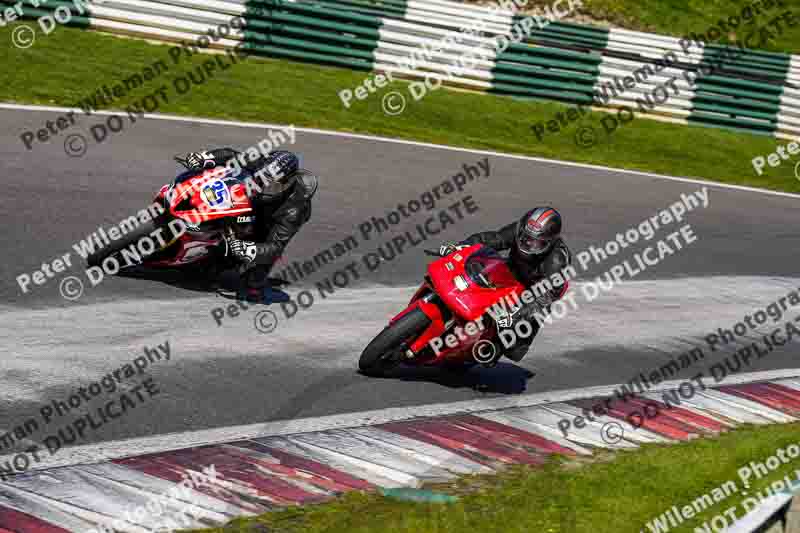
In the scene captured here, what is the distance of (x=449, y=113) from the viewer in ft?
67.3

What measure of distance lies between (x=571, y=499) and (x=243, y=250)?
165 inches

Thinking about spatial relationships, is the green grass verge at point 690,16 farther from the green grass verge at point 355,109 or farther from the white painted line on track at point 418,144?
the white painted line on track at point 418,144

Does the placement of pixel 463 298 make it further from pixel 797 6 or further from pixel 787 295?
pixel 797 6

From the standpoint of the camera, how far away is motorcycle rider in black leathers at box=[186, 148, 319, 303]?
33.0 ft

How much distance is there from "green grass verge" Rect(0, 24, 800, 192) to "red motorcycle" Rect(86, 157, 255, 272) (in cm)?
638

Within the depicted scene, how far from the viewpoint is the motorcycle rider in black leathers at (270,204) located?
1005cm

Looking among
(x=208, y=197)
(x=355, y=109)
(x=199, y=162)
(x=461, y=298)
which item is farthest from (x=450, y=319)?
(x=355, y=109)

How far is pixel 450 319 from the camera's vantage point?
877 centimetres

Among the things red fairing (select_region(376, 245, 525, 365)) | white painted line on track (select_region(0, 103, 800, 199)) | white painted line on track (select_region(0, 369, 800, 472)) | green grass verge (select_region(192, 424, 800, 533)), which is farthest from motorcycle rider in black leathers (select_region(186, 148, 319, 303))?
white painted line on track (select_region(0, 103, 800, 199))

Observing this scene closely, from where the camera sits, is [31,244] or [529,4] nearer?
[31,244]

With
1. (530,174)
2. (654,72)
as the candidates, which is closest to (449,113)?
(530,174)

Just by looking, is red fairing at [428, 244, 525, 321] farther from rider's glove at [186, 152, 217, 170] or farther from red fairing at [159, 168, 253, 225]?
rider's glove at [186, 152, 217, 170]

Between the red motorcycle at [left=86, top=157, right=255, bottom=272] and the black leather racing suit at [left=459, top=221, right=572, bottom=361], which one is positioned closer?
the black leather racing suit at [left=459, top=221, right=572, bottom=361]

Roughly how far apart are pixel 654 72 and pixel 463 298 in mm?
15957
